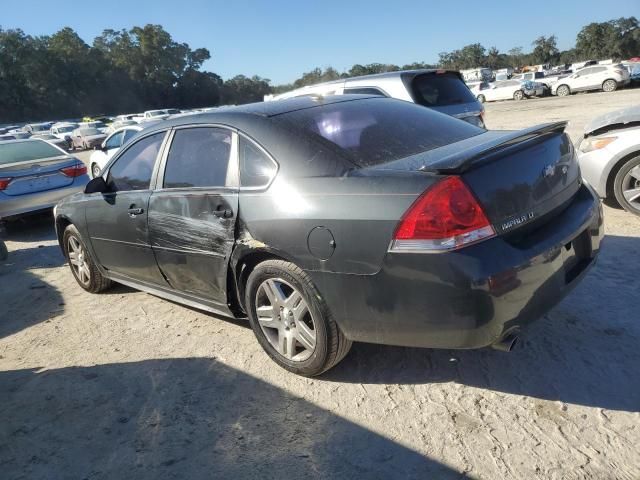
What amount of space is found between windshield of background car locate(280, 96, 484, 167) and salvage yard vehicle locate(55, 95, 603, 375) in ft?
0.05

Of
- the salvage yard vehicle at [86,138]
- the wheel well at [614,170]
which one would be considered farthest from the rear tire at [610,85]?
the salvage yard vehicle at [86,138]

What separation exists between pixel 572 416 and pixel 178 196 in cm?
268

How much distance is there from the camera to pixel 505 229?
2.42m

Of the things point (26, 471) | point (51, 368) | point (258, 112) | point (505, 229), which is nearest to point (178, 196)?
point (258, 112)

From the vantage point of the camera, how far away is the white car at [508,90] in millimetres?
32219

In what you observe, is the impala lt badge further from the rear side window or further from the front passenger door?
the rear side window

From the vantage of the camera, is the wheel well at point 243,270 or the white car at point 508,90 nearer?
the wheel well at point 243,270

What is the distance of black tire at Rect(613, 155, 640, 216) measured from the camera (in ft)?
17.0

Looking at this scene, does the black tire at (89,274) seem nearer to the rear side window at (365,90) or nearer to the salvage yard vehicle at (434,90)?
the rear side window at (365,90)

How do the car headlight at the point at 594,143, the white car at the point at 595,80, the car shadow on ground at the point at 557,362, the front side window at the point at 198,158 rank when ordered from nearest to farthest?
the car shadow on ground at the point at 557,362
the front side window at the point at 198,158
the car headlight at the point at 594,143
the white car at the point at 595,80

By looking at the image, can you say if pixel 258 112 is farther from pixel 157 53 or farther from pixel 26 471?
pixel 157 53

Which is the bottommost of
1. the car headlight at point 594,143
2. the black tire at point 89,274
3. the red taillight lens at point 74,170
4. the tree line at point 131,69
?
the black tire at point 89,274

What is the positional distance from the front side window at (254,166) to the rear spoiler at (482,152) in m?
0.92

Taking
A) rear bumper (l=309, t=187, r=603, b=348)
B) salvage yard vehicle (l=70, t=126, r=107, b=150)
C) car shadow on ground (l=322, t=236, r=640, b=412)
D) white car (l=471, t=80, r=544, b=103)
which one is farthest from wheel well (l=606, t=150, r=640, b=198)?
salvage yard vehicle (l=70, t=126, r=107, b=150)
